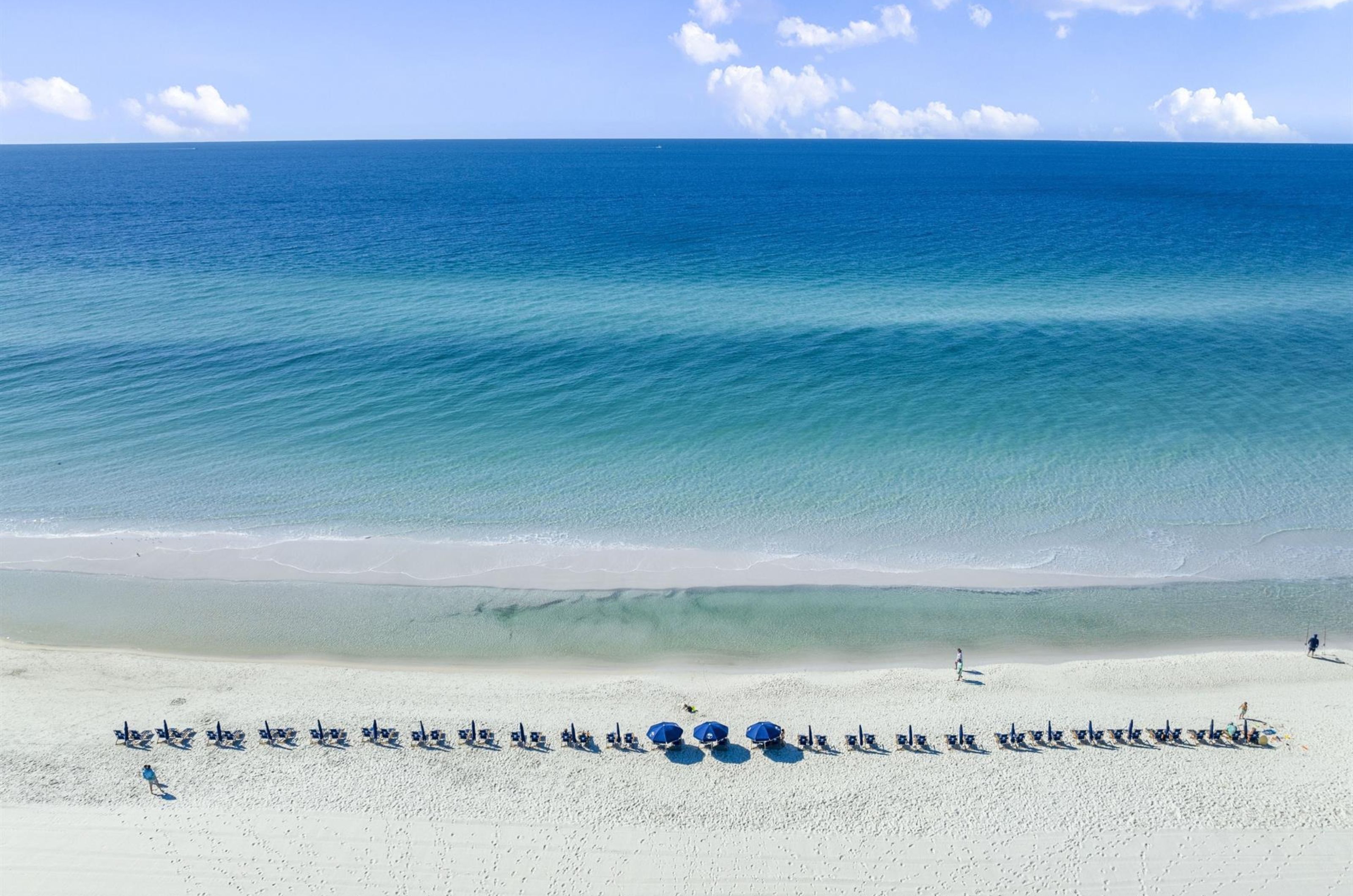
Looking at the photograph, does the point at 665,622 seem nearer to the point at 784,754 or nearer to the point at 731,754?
the point at 731,754

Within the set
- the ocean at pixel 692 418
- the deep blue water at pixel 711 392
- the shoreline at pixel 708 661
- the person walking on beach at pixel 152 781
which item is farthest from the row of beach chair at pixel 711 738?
the deep blue water at pixel 711 392

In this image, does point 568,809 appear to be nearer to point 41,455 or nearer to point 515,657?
point 515,657

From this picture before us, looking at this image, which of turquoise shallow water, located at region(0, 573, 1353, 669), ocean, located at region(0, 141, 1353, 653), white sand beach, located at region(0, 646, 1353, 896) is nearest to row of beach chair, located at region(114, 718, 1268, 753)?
white sand beach, located at region(0, 646, 1353, 896)

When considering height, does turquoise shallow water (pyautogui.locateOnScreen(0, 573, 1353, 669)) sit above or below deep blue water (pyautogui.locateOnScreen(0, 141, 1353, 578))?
below

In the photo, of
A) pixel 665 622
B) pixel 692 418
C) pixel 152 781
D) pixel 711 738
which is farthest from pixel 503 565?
pixel 692 418

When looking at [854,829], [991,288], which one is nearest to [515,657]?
[854,829]

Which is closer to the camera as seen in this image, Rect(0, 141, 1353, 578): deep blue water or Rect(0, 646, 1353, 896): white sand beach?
Rect(0, 646, 1353, 896): white sand beach

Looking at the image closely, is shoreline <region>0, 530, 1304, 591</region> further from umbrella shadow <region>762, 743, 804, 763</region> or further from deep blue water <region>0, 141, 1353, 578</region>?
umbrella shadow <region>762, 743, 804, 763</region>
